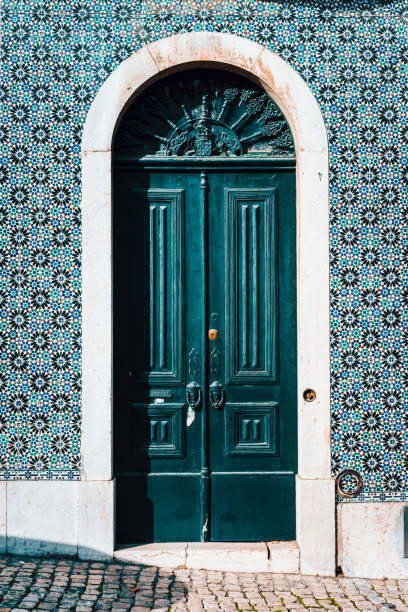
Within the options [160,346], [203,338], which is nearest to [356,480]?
[203,338]

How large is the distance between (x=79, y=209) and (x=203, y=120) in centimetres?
112

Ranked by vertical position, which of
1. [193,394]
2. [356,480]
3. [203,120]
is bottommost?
[356,480]

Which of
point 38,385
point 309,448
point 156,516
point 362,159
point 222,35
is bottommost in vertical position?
point 156,516

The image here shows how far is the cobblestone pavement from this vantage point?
392 centimetres

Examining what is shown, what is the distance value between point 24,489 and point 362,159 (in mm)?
3308

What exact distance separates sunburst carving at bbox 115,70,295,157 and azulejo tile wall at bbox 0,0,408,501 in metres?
0.33

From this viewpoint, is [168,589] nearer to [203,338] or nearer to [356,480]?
[356,480]

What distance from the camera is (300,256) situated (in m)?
4.60

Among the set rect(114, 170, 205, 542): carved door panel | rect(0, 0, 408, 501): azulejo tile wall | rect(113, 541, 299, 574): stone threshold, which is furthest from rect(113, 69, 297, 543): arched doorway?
rect(0, 0, 408, 501): azulejo tile wall

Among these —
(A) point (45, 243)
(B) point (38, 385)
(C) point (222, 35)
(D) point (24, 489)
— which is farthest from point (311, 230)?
(D) point (24, 489)

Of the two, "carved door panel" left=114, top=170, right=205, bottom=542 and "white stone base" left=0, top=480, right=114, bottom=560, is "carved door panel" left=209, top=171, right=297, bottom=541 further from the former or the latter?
"white stone base" left=0, top=480, right=114, bottom=560

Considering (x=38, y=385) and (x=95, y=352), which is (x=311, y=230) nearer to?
(x=95, y=352)

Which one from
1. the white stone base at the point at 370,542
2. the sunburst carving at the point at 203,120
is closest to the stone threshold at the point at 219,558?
the white stone base at the point at 370,542

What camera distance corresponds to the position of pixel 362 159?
4598mm
